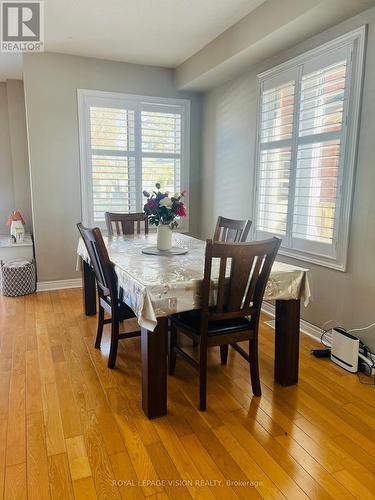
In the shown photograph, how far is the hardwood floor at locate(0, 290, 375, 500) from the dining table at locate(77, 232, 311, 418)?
177mm

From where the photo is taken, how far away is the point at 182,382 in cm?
241

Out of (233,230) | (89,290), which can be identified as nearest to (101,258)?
(233,230)

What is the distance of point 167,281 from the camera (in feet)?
6.42

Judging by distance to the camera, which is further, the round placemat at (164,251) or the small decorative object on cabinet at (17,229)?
the small decorative object on cabinet at (17,229)

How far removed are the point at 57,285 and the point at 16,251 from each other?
631 mm

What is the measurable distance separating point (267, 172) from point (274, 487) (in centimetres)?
277

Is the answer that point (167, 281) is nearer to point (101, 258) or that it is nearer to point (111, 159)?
point (101, 258)

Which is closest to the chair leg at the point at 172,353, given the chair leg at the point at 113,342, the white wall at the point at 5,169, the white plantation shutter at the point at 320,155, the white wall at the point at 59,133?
the chair leg at the point at 113,342

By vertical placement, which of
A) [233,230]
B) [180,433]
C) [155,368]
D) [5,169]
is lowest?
[180,433]

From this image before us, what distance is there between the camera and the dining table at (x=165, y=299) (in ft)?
6.26

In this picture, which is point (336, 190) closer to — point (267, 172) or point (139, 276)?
point (267, 172)

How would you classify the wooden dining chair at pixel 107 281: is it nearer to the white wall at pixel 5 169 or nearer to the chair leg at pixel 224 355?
the chair leg at pixel 224 355

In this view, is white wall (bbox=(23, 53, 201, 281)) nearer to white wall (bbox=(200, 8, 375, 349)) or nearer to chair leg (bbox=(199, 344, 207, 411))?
white wall (bbox=(200, 8, 375, 349))

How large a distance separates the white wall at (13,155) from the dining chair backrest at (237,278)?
4.13 meters
